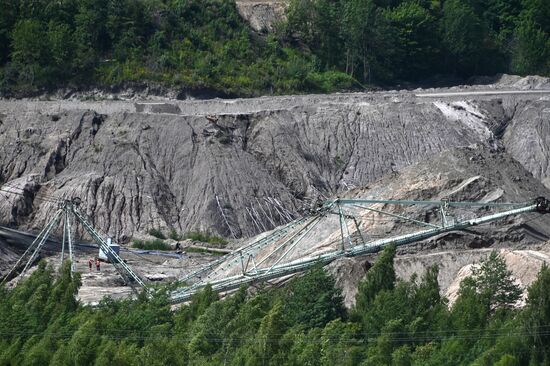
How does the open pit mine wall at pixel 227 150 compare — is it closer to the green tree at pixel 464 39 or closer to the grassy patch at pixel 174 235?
the grassy patch at pixel 174 235

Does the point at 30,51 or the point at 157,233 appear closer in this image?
the point at 157,233

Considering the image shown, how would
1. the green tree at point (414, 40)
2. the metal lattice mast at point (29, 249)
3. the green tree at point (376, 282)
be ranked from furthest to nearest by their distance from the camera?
the green tree at point (414, 40)
the metal lattice mast at point (29, 249)
the green tree at point (376, 282)

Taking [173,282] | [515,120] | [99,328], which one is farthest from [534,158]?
[99,328]

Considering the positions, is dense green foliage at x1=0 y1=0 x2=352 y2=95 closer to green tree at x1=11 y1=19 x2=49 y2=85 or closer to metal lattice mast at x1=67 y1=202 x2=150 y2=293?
green tree at x1=11 y1=19 x2=49 y2=85

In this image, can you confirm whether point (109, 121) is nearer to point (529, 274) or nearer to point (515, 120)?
point (515, 120)

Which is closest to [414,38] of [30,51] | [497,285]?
[30,51]

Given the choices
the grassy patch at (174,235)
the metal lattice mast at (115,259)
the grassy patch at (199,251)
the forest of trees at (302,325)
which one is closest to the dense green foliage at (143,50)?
the grassy patch at (174,235)

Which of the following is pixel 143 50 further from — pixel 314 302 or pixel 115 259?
pixel 314 302
